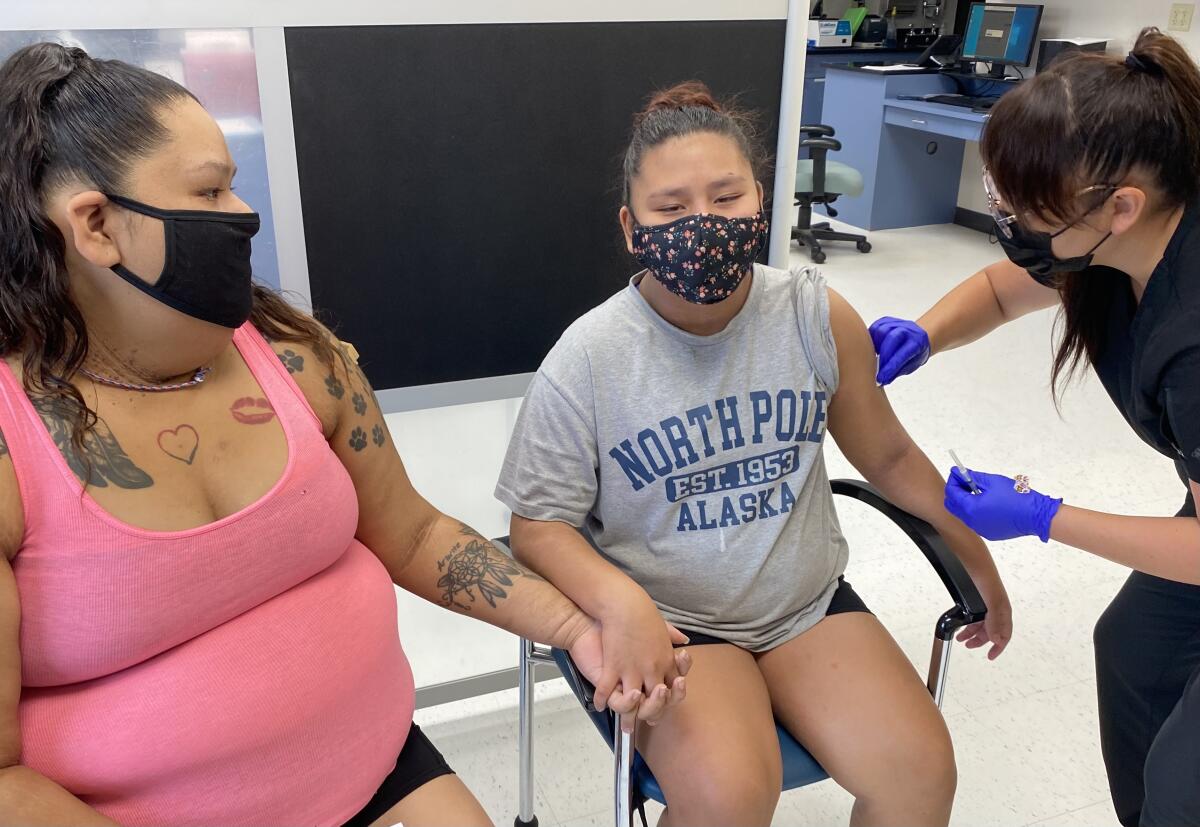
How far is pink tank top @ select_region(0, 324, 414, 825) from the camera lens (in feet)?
3.05

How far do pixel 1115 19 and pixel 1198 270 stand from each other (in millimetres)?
4633

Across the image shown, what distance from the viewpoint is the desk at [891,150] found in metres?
5.62

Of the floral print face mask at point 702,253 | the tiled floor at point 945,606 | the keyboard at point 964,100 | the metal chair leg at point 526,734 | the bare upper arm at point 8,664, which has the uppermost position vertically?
the floral print face mask at point 702,253

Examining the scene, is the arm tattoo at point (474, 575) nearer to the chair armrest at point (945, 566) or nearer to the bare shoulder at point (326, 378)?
the bare shoulder at point (326, 378)

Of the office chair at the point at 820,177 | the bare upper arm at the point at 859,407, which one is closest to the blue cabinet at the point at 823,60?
the office chair at the point at 820,177

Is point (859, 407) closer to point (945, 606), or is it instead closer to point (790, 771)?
point (790, 771)

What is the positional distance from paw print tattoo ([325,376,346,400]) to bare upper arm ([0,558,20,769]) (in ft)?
1.29

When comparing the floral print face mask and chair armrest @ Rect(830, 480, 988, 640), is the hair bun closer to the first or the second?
the floral print face mask

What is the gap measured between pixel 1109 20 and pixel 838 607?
4803 millimetres

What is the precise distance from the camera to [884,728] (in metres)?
1.32

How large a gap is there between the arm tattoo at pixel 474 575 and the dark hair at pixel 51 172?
0.49 metres

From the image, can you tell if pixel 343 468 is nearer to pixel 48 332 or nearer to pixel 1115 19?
pixel 48 332

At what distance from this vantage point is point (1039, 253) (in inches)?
50.9

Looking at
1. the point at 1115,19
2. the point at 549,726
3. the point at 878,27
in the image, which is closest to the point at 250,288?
the point at 549,726
